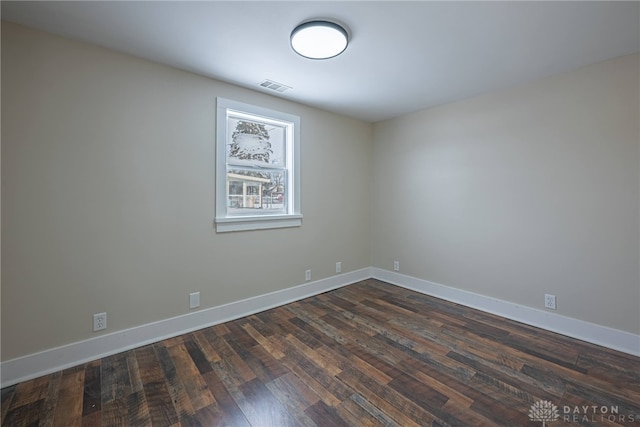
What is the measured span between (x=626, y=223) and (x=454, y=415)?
2.24 metres

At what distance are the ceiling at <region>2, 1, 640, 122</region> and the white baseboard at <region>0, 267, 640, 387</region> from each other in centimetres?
236

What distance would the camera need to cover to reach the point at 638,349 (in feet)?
7.14

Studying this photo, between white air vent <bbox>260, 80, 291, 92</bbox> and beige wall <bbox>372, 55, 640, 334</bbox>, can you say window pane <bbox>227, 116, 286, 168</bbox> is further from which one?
beige wall <bbox>372, 55, 640, 334</bbox>

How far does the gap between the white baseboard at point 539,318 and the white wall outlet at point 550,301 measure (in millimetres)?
68

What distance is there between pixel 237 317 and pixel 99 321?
46.4 inches

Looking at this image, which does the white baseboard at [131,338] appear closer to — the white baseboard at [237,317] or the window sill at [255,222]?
the white baseboard at [237,317]

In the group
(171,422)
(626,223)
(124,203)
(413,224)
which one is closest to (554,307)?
(626,223)

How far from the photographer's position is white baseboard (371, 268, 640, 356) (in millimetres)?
2254

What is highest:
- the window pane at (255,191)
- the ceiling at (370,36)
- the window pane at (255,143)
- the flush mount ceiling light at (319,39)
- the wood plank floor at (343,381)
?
the ceiling at (370,36)

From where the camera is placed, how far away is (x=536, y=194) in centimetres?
270

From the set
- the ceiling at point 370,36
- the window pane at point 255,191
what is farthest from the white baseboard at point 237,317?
the ceiling at point 370,36

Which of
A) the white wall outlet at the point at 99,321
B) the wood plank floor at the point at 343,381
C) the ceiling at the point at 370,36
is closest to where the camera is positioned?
the wood plank floor at the point at 343,381

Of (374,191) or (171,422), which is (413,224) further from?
(171,422)

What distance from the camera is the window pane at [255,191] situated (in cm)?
295
